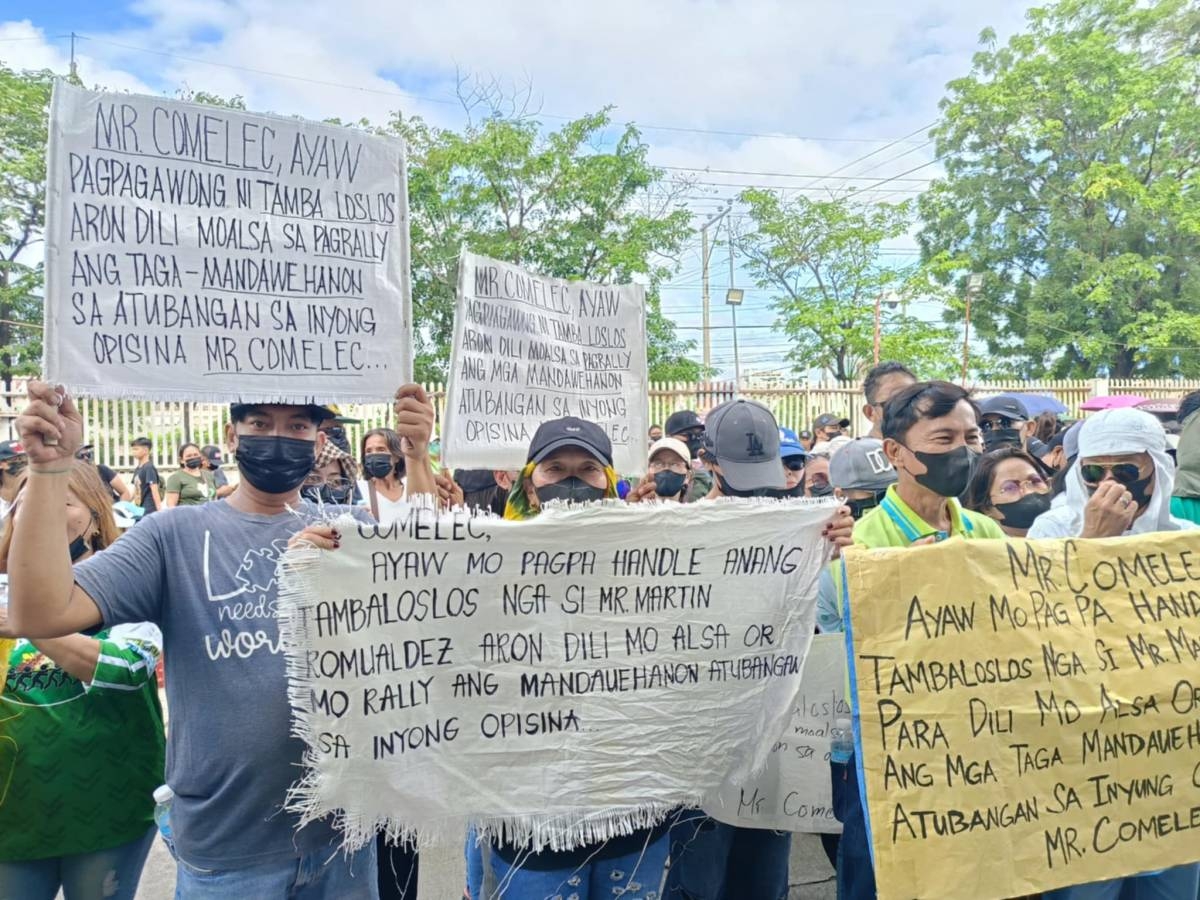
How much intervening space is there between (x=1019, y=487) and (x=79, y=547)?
3650 mm

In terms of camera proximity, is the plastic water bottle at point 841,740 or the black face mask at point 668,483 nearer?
the plastic water bottle at point 841,740

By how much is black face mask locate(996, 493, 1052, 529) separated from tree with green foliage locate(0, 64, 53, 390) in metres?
20.5

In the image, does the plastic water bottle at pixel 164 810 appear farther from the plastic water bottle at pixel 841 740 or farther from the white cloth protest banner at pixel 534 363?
the plastic water bottle at pixel 841 740

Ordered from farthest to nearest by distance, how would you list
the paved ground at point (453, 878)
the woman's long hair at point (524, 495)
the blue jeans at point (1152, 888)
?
the paved ground at point (453, 878) → the woman's long hair at point (524, 495) → the blue jeans at point (1152, 888)

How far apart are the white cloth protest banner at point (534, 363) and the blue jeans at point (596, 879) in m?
1.55

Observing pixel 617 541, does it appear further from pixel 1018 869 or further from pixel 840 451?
pixel 840 451

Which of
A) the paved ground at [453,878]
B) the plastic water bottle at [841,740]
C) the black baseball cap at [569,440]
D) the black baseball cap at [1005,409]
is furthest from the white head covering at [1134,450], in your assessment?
the black baseball cap at [1005,409]

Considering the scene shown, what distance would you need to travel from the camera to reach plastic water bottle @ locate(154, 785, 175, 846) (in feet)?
7.04

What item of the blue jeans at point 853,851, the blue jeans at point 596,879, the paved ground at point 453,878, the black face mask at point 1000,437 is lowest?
the paved ground at point 453,878

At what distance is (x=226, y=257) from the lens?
235 cm

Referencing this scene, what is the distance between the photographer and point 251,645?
6.74 feet

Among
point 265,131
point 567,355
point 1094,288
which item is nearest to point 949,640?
point 567,355

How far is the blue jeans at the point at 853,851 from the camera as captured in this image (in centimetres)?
259

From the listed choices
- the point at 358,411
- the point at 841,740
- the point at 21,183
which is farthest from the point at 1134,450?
the point at 21,183
